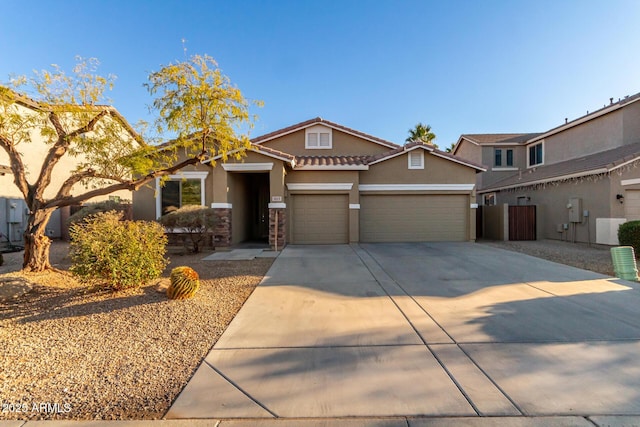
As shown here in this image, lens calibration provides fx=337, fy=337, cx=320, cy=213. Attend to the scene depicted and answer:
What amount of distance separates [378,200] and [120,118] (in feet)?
34.0

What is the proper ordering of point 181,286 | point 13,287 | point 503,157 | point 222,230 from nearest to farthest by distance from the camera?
point 181,286 → point 13,287 → point 222,230 → point 503,157

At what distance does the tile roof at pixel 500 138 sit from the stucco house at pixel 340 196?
35.3ft

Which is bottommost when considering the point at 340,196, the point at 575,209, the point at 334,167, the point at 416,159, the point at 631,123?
the point at 575,209

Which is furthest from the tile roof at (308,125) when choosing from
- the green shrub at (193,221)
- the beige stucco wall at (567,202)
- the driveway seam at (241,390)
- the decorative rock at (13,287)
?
the driveway seam at (241,390)

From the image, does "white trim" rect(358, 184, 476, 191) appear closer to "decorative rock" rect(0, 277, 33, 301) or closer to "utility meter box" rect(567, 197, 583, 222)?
"utility meter box" rect(567, 197, 583, 222)

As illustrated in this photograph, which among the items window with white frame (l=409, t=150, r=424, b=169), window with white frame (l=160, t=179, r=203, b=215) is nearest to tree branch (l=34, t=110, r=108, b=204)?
window with white frame (l=160, t=179, r=203, b=215)

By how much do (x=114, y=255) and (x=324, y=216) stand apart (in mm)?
9375

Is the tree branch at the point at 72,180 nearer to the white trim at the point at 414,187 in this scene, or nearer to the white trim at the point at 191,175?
the white trim at the point at 191,175

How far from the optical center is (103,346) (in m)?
4.28

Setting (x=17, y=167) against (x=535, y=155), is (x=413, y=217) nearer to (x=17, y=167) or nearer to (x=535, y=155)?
(x=17, y=167)

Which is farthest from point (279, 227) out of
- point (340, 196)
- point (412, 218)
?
point (412, 218)

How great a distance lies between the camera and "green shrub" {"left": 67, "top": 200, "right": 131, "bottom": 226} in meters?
12.7

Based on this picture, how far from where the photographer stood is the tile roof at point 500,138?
24031 mm

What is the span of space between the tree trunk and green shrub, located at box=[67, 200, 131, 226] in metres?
4.53
